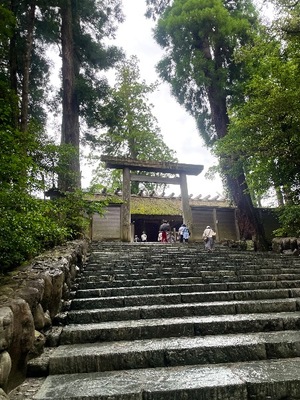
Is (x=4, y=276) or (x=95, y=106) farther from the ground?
(x=95, y=106)

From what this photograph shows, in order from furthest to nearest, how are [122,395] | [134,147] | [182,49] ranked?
[134,147] < [182,49] < [122,395]

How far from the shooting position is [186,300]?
427cm

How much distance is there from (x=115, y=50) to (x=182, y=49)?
4375 millimetres

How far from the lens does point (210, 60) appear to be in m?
15.2

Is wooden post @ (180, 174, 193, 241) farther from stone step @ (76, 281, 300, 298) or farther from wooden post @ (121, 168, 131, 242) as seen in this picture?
stone step @ (76, 281, 300, 298)

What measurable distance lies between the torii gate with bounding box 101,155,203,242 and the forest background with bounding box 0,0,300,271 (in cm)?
173

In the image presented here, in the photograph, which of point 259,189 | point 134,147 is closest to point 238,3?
point 134,147

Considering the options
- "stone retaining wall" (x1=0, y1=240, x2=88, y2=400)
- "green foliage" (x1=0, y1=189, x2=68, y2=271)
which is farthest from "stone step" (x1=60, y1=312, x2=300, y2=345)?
"green foliage" (x1=0, y1=189, x2=68, y2=271)

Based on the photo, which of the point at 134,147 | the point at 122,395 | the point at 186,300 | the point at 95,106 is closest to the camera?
the point at 122,395

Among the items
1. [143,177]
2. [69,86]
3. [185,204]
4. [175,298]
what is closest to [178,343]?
[175,298]

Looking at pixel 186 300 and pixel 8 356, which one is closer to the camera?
pixel 8 356

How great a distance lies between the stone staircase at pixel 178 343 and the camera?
84.9 inches

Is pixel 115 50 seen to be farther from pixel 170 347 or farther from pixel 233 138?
pixel 170 347

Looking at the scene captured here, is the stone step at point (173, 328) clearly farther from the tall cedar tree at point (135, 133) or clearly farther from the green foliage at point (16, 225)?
the tall cedar tree at point (135, 133)
